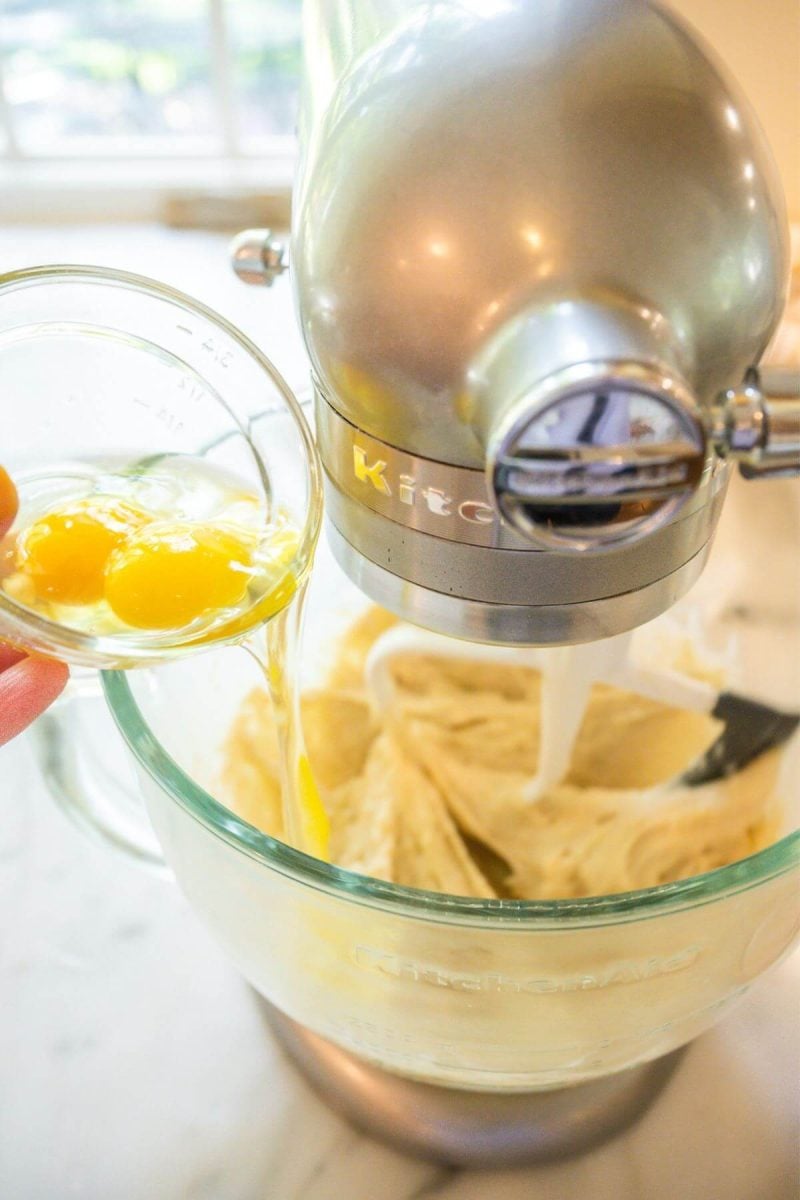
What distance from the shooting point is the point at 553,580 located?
1.42 feet

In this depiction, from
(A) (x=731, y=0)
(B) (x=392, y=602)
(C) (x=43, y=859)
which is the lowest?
(C) (x=43, y=859)

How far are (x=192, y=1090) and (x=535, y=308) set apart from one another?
47 centimetres

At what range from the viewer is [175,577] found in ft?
1.93

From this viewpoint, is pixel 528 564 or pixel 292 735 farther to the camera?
pixel 292 735

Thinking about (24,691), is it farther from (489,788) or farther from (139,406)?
(489,788)

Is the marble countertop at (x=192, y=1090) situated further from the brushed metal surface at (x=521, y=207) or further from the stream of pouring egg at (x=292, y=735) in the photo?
the brushed metal surface at (x=521, y=207)

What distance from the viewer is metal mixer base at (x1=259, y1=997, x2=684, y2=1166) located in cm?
59

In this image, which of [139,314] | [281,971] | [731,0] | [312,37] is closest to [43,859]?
[281,971]

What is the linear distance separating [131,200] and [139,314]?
763mm

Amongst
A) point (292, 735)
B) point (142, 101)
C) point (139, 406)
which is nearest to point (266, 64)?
point (142, 101)

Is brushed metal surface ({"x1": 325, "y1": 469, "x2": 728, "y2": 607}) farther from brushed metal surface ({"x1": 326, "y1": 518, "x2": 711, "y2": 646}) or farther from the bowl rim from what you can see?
the bowl rim

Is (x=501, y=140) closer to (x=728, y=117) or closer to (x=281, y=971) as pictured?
(x=728, y=117)

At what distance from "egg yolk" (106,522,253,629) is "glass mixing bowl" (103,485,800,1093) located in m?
0.05

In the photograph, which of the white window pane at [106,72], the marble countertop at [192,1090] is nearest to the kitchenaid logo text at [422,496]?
the marble countertop at [192,1090]
